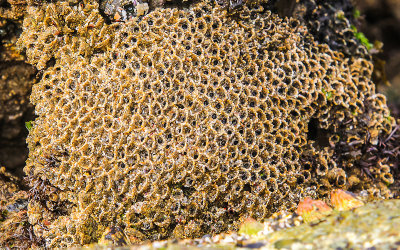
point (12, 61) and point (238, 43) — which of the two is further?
point (12, 61)

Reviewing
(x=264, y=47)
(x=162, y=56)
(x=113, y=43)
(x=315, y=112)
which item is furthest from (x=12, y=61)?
(x=315, y=112)

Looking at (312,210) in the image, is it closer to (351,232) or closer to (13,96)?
(351,232)

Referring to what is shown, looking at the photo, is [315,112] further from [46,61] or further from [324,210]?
[46,61]

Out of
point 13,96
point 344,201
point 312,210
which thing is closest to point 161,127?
point 312,210

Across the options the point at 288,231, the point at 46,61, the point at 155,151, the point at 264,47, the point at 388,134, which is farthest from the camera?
the point at 388,134

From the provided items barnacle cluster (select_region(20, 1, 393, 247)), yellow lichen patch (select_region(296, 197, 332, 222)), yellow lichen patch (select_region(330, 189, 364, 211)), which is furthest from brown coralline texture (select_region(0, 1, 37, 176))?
yellow lichen patch (select_region(330, 189, 364, 211))

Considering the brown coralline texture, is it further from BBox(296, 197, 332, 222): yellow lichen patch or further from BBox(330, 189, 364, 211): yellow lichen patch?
BBox(330, 189, 364, 211): yellow lichen patch
